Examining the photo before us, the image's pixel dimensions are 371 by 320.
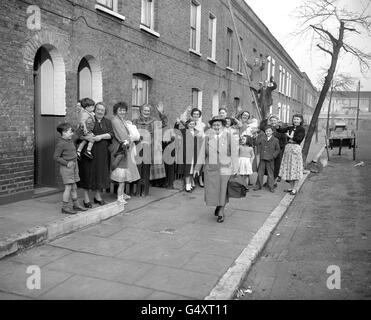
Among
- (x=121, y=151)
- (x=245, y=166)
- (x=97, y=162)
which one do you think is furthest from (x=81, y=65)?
(x=245, y=166)

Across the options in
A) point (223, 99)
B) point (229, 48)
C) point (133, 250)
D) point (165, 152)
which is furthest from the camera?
point (229, 48)

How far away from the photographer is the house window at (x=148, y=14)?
11750mm

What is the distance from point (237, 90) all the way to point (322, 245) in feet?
53.3

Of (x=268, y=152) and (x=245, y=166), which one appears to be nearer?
(x=245, y=166)

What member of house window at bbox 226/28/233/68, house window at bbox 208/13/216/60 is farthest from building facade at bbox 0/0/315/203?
house window at bbox 226/28/233/68

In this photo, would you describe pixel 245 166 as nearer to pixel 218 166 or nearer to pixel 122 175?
pixel 218 166

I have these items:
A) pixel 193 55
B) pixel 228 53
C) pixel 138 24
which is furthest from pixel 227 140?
pixel 228 53

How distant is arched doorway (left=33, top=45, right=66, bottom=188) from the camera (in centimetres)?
814

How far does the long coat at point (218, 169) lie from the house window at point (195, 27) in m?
9.58

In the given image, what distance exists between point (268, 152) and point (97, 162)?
4.51 metres

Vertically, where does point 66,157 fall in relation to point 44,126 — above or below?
below

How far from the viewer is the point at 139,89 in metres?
11.8

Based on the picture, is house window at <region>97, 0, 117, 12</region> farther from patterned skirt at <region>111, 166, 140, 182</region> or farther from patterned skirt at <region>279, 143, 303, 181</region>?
patterned skirt at <region>279, 143, 303, 181</region>

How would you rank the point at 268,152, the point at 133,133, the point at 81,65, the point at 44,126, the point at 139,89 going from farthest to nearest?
the point at 139,89, the point at 268,152, the point at 81,65, the point at 44,126, the point at 133,133
